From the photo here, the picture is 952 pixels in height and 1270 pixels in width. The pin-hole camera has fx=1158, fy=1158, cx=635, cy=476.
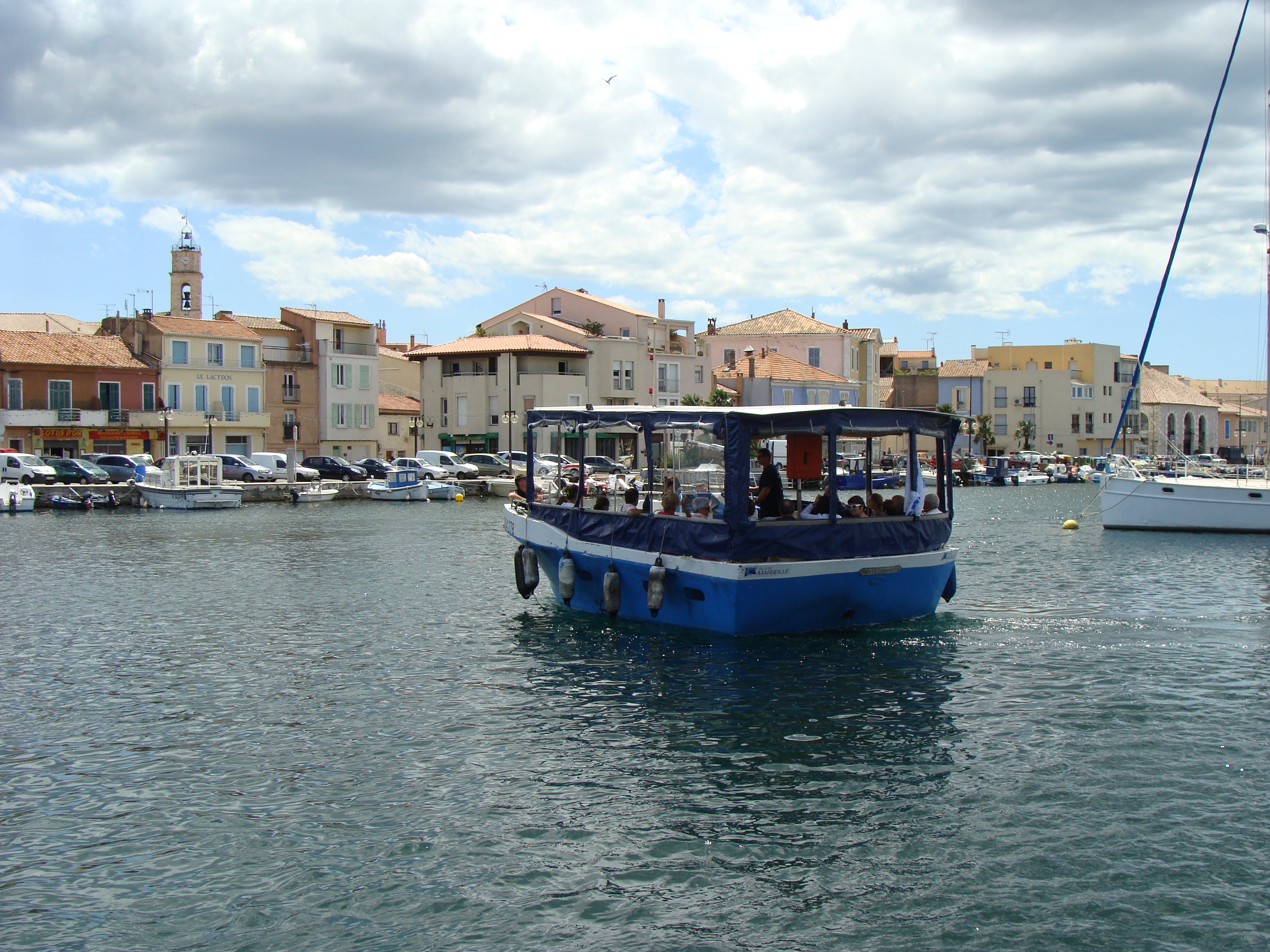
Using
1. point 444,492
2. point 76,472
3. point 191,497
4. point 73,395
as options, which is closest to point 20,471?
point 76,472

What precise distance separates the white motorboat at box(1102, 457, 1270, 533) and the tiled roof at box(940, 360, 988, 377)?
2842 inches

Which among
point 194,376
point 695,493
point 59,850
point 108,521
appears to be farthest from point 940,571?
point 194,376

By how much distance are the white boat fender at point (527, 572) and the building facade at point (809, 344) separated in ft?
245

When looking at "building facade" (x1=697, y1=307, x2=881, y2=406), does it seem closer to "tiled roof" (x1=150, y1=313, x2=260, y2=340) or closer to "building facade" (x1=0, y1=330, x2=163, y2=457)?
"tiled roof" (x1=150, y1=313, x2=260, y2=340)

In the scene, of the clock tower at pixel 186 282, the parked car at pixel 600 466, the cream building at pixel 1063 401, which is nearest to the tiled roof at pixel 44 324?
the clock tower at pixel 186 282

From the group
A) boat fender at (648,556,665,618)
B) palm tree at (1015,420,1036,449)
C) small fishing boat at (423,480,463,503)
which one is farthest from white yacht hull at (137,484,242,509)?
palm tree at (1015,420,1036,449)

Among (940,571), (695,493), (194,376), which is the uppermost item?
(194,376)

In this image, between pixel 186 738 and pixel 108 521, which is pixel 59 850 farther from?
pixel 108 521

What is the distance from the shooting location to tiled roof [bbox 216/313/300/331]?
7644cm

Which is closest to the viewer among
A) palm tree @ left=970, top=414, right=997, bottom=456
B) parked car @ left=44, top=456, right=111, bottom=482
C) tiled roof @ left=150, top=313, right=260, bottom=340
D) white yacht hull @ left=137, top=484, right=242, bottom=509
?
white yacht hull @ left=137, top=484, right=242, bottom=509

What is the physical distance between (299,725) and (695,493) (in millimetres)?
7251

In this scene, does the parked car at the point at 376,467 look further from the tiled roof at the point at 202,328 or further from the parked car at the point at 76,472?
the parked car at the point at 76,472

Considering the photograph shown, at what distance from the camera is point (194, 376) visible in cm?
7006

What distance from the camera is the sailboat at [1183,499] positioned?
39.8 metres
